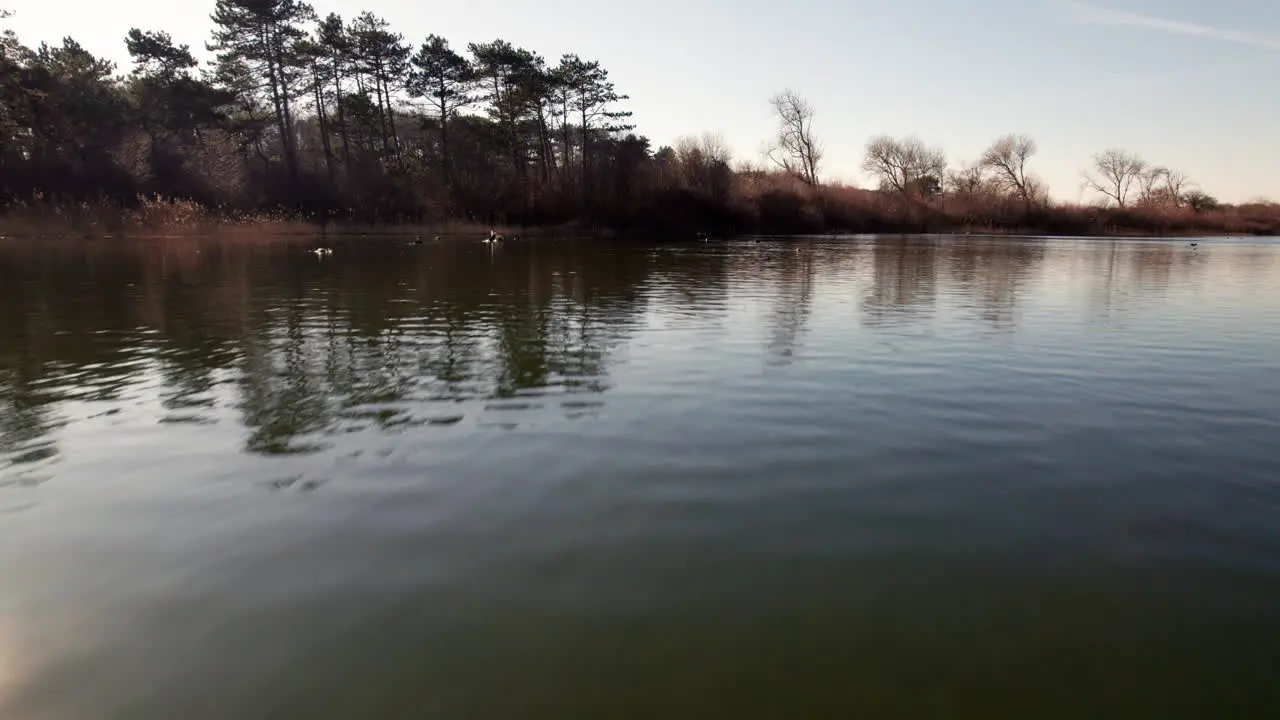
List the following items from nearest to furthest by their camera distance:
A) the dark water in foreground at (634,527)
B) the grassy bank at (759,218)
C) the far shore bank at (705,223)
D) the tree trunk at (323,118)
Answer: the dark water in foreground at (634,527) → the far shore bank at (705,223) → the grassy bank at (759,218) → the tree trunk at (323,118)

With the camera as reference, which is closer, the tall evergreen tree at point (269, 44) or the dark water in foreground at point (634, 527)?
the dark water in foreground at point (634, 527)

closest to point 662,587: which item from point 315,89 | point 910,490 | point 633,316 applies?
point 910,490

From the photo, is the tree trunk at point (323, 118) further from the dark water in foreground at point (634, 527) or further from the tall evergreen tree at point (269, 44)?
the dark water in foreground at point (634, 527)

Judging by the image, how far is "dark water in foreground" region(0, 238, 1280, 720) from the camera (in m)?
4.06

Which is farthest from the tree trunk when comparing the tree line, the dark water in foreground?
the dark water in foreground

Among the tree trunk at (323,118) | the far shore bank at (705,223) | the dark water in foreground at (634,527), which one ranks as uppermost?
the tree trunk at (323,118)

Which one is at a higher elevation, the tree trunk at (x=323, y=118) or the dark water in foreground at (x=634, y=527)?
the tree trunk at (x=323, y=118)

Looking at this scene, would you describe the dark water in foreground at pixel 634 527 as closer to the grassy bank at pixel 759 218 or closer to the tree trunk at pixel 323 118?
the grassy bank at pixel 759 218

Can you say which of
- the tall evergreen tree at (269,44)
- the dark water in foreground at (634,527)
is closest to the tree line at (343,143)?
the tall evergreen tree at (269,44)

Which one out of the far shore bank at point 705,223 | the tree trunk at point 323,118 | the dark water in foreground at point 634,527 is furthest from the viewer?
the tree trunk at point 323,118

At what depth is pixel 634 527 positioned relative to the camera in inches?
234

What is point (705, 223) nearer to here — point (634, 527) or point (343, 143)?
point (343, 143)

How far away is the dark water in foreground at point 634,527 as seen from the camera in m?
4.06

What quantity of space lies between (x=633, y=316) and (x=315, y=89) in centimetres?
6017
